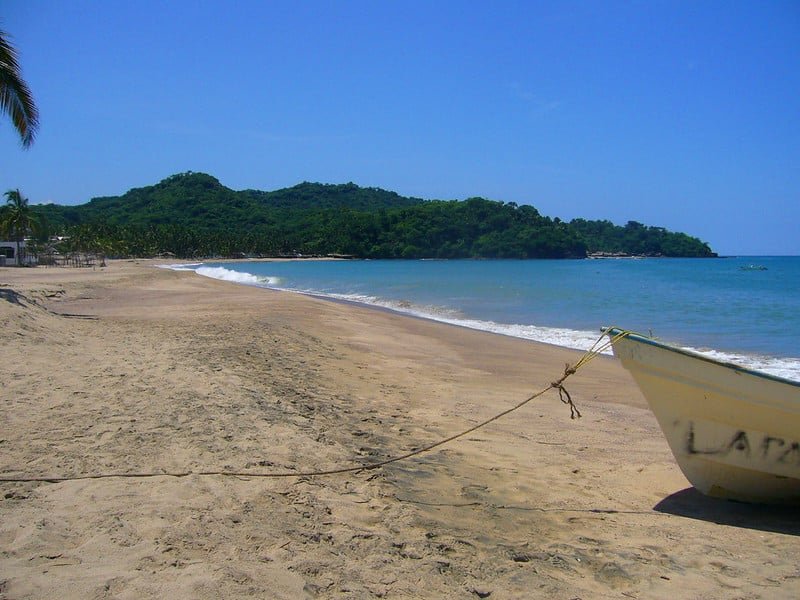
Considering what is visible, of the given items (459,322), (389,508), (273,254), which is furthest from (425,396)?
(273,254)

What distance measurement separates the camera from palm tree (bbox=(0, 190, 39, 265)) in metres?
51.3

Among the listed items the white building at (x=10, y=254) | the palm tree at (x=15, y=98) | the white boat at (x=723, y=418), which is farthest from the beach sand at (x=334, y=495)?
the white building at (x=10, y=254)

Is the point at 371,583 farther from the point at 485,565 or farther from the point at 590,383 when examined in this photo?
the point at 590,383

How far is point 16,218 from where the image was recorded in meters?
51.6

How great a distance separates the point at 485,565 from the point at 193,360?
5268 millimetres

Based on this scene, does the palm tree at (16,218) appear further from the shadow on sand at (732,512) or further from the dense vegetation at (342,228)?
the shadow on sand at (732,512)

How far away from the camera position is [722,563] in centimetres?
342

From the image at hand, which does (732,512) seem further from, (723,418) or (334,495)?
(334,495)

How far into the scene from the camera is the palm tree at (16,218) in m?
51.3

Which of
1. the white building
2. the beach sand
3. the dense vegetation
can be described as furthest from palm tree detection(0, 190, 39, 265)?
the beach sand

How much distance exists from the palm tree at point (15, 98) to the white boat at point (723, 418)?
13.1m

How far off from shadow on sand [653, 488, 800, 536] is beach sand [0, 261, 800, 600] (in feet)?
0.06

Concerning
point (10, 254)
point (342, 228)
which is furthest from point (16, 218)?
point (342, 228)

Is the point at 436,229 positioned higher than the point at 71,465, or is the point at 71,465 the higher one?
the point at 436,229
